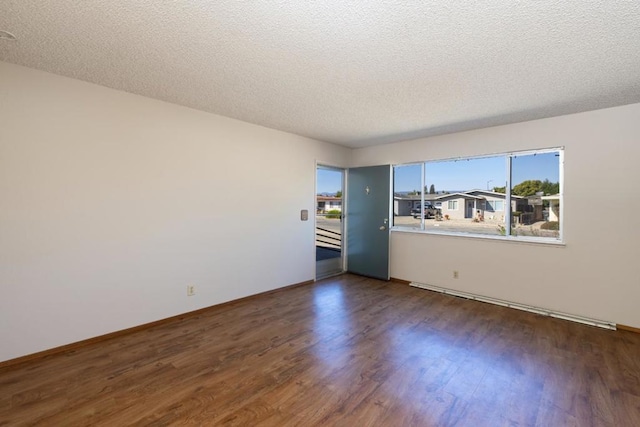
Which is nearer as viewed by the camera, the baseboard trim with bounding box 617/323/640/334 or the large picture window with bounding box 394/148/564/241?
the baseboard trim with bounding box 617/323/640/334

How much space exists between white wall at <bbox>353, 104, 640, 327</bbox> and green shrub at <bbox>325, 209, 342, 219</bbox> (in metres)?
2.29

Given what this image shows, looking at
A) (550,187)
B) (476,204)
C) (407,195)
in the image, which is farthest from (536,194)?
(407,195)

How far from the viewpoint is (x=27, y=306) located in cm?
243

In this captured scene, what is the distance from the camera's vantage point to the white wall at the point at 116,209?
7.84 ft

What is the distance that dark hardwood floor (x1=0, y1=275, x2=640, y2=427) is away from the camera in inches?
73.3

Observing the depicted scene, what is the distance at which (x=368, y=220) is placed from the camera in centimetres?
528

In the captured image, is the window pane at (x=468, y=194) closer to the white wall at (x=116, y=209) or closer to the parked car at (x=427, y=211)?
the parked car at (x=427, y=211)

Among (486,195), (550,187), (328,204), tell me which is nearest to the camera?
(550,187)

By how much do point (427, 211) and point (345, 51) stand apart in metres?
3.42

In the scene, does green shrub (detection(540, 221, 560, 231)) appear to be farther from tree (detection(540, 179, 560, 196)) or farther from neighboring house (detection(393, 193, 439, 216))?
neighboring house (detection(393, 193, 439, 216))

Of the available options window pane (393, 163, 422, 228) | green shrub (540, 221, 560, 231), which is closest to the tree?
green shrub (540, 221, 560, 231)

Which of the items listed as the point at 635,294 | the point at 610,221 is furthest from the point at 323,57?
the point at 635,294

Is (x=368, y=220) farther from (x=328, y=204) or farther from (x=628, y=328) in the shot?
(x=628, y=328)

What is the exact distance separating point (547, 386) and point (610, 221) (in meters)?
2.21
